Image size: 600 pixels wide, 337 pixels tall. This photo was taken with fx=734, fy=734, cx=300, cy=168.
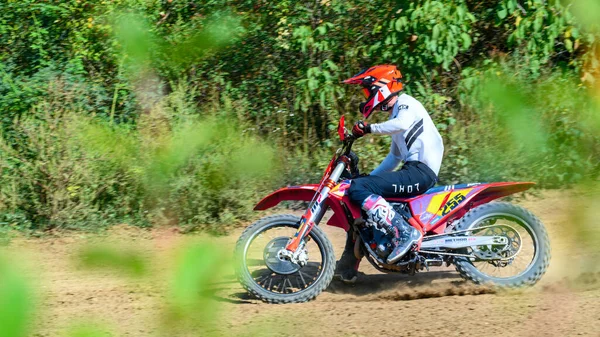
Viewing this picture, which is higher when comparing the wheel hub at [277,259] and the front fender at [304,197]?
the front fender at [304,197]

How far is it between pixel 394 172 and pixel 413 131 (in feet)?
1.20

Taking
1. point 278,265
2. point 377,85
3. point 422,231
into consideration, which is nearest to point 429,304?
point 422,231

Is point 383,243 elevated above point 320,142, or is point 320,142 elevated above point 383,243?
point 320,142

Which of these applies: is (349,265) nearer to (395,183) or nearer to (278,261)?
(278,261)

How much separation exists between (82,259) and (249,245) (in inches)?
172

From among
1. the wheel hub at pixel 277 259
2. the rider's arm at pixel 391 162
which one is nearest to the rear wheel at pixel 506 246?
the rider's arm at pixel 391 162

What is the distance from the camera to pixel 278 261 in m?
6.03

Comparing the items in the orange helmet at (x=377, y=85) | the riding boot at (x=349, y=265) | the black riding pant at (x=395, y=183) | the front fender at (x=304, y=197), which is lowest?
the riding boot at (x=349, y=265)

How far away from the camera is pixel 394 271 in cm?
609

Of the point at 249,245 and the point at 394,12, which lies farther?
the point at 394,12

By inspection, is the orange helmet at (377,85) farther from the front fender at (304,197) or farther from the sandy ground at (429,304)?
the sandy ground at (429,304)

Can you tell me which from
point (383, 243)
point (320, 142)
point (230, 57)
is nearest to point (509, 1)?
point (320, 142)

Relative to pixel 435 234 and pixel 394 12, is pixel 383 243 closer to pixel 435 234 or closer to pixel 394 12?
pixel 435 234

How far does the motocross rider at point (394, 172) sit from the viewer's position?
5844mm
